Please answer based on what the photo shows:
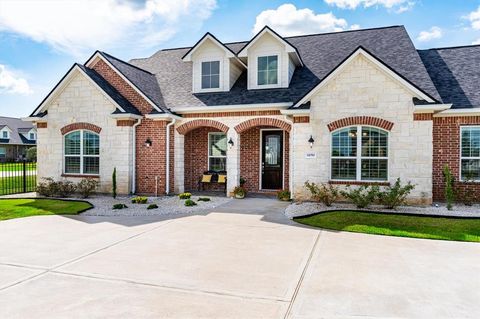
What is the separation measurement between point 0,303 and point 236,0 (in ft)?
38.7

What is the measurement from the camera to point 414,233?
25.8 feet

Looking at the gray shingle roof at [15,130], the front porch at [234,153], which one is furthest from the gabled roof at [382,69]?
the gray shingle roof at [15,130]

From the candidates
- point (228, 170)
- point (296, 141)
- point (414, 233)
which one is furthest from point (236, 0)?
point (414, 233)

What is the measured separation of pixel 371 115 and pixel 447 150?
3.18 metres

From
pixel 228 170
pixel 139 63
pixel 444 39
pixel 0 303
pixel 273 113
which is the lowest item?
pixel 0 303

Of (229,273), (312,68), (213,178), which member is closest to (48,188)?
(213,178)

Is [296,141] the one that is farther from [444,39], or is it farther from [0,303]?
[444,39]

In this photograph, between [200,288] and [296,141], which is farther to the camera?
[296,141]

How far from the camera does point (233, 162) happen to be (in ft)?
44.7

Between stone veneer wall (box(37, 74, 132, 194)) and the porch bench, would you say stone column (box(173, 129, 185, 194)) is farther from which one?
stone veneer wall (box(37, 74, 132, 194))

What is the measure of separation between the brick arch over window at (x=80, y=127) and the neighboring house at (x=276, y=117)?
60 millimetres

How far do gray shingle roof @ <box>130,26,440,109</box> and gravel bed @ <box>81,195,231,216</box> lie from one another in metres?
4.21

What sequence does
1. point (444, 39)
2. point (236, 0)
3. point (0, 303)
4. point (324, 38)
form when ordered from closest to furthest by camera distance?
point (0, 303), point (236, 0), point (324, 38), point (444, 39)

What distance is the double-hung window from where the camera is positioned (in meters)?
11.6
